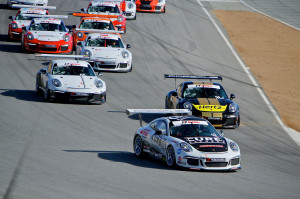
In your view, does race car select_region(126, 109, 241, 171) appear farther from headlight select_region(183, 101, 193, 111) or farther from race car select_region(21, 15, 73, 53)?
race car select_region(21, 15, 73, 53)

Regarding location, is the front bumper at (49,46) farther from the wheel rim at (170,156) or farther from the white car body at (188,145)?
the wheel rim at (170,156)

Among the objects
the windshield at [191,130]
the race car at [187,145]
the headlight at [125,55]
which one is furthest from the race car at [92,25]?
the windshield at [191,130]

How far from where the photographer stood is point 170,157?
50.6 ft

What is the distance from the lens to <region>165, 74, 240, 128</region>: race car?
21438 mm

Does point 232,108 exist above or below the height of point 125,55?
above

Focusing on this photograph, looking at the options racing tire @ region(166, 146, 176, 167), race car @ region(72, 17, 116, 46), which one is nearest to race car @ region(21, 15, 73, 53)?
race car @ region(72, 17, 116, 46)

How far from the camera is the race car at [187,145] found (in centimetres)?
1494

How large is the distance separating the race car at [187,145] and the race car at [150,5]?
27.5 meters

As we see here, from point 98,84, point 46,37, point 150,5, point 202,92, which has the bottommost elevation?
point 150,5

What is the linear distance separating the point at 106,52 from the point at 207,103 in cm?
838

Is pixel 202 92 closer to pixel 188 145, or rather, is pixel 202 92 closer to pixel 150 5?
pixel 188 145

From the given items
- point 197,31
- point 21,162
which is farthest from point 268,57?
point 21,162

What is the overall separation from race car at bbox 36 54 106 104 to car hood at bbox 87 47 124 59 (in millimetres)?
4521

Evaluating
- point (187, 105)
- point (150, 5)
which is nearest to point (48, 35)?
point (187, 105)
